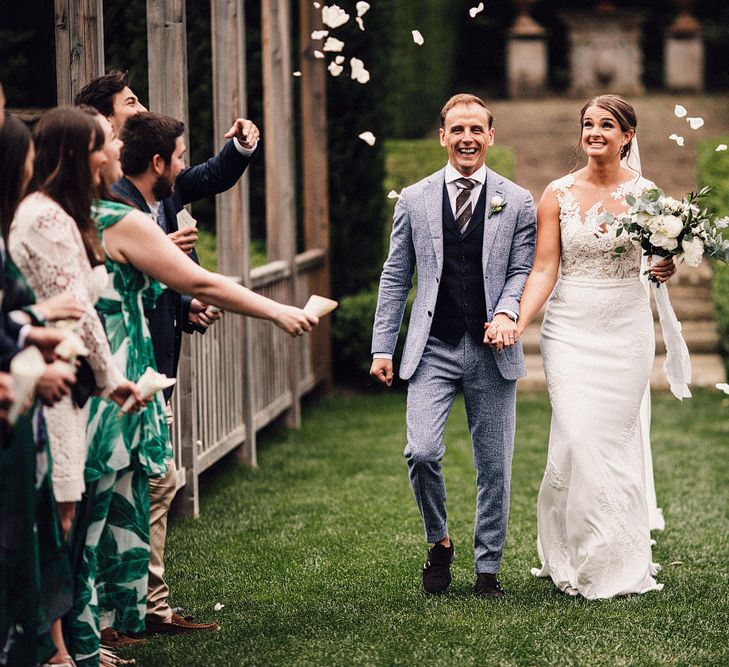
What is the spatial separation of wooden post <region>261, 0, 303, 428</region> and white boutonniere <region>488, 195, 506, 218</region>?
4.53 m

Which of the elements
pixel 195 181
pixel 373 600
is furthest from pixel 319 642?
→ pixel 195 181

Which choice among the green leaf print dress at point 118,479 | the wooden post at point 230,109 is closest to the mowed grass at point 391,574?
the green leaf print dress at point 118,479

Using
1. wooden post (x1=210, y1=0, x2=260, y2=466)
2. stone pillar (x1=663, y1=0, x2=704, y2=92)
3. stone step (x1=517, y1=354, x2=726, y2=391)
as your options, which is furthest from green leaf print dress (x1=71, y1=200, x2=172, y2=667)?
stone pillar (x1=663, y1=0, x2=704, y2=92)

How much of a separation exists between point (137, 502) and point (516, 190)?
2.17m

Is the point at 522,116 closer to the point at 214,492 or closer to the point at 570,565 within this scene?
the point at 214,492

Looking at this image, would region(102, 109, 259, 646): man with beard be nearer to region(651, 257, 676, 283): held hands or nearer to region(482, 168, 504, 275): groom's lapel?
region(482, 168, 504, 275): groom's lapel

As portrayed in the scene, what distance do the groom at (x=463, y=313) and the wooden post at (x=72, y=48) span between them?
1.51 meters

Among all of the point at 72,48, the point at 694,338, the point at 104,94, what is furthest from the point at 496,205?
the point at 694,338

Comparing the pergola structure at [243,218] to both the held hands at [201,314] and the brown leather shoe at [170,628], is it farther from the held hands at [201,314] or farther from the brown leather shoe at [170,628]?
the brown leather shoe at [170,628]

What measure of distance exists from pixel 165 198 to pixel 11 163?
1.15 metres

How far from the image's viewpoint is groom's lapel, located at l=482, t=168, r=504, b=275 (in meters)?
5.54

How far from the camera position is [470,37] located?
26.7 metres

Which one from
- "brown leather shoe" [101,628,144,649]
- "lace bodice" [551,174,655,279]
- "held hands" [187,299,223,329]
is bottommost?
"brown leather shoe" [101,628,144,649]

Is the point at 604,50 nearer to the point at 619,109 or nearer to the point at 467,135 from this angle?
the point at 619,109
